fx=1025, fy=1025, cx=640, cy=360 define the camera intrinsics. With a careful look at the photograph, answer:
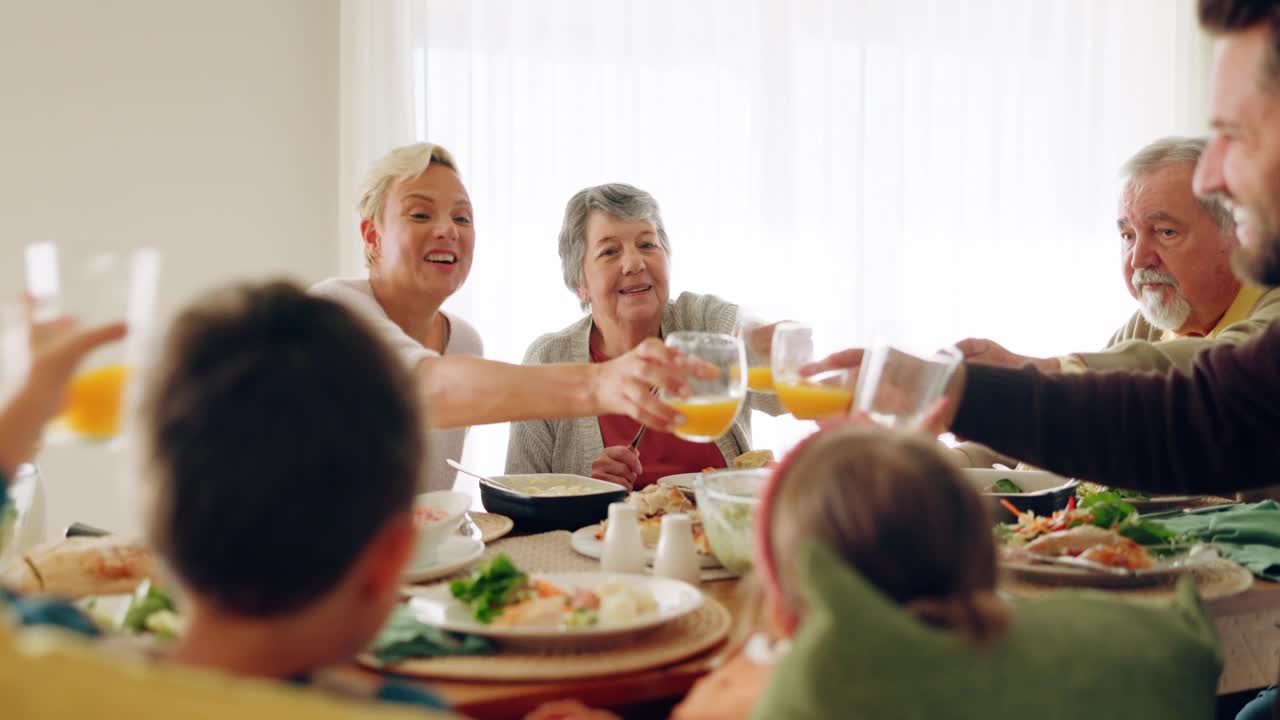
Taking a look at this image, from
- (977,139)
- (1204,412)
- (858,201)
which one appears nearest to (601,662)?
(1204,412)

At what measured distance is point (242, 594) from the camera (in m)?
0.75

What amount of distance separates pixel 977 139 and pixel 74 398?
4.53 meters

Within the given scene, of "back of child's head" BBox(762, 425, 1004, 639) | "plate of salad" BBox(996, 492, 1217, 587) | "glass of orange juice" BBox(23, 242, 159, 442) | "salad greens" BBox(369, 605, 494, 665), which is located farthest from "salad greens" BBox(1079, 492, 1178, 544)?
"glass of orange juice" BBox(23, 242, 159, 442)

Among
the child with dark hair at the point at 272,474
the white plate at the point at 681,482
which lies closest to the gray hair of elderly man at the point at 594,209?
the white plate at the point at 681,482

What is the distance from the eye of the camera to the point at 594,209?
9.91 feet

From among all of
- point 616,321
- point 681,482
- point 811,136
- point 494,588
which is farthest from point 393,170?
point 811,136

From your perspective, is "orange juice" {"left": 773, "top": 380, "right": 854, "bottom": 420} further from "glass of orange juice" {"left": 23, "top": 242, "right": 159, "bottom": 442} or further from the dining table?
"glass of orange juice" {"left": 23, "top": 242, "right": 159, "bottom": 442}

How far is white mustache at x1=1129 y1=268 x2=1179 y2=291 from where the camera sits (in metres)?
2.88

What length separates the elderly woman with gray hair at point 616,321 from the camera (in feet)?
9.33

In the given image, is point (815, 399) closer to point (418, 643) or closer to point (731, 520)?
point (731, 520)

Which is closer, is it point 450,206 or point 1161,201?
point 450,206

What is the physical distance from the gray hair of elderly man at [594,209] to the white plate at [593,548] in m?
1.36

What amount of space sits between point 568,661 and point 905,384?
55 centimetres

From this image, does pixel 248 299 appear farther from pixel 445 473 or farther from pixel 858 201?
pixel 858 201
